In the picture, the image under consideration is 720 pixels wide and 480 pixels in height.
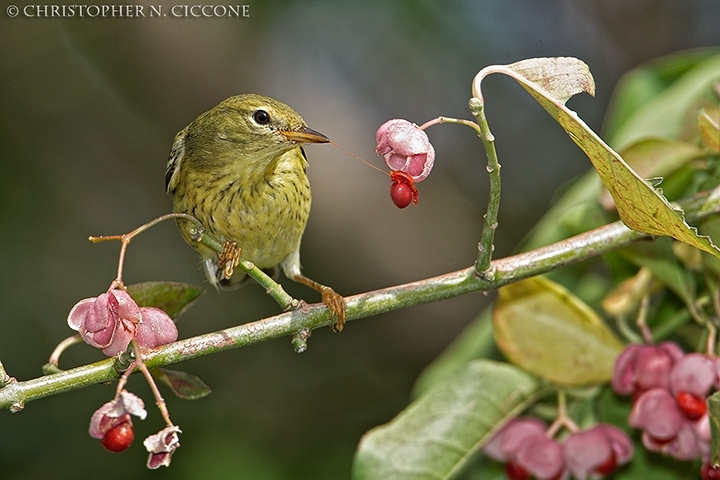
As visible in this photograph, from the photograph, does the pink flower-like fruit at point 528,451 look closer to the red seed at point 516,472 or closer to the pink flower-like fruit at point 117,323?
the red seed at point 516,472

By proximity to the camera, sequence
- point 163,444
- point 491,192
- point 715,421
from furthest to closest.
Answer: point 715,421, point 491,192, point 163,444

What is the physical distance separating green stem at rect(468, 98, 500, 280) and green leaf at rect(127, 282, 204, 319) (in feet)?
2.04

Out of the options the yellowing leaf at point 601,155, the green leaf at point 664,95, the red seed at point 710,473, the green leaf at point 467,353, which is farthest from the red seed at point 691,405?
the green leaf at point 467,353

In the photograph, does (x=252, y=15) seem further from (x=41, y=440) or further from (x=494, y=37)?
(x=41, y=440)

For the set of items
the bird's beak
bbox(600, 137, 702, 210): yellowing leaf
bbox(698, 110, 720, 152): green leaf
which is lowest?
the bird's beak

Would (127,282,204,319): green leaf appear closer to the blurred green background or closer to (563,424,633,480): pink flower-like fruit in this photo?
(563,424,633,480): pink flower-like fruit

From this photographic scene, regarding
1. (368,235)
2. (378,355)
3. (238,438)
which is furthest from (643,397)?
(378,355)

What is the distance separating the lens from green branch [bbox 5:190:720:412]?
163cm

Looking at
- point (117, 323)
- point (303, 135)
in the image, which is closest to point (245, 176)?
point (303, 135)

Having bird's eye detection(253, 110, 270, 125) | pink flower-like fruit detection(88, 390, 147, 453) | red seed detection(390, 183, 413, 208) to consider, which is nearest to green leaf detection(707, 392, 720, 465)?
red seed detection(390, 183, 413, 208)

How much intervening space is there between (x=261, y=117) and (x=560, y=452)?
1.19 metres

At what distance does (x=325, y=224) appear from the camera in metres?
4.36

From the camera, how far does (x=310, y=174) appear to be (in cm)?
416

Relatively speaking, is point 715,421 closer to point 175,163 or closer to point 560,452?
point 560,452
